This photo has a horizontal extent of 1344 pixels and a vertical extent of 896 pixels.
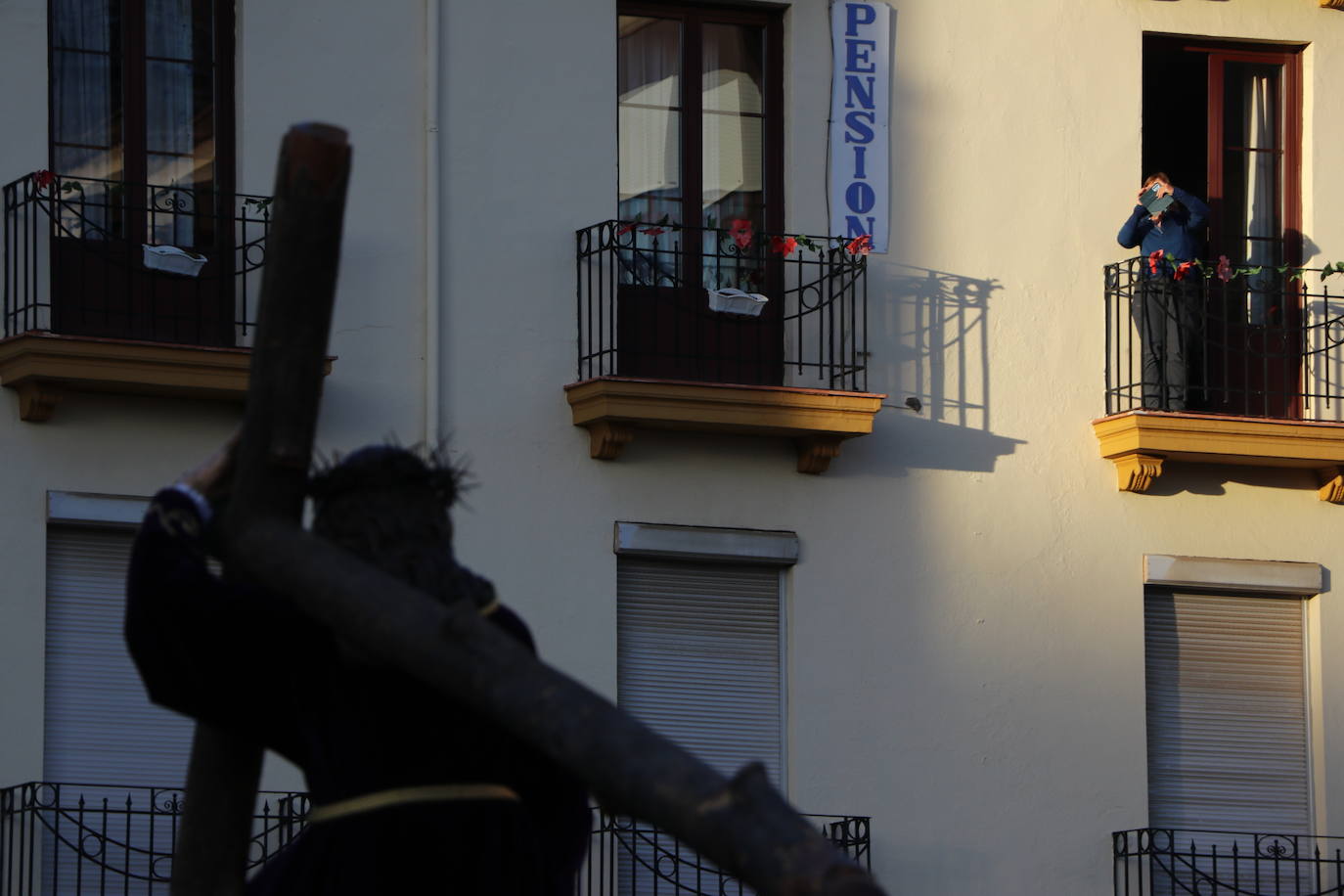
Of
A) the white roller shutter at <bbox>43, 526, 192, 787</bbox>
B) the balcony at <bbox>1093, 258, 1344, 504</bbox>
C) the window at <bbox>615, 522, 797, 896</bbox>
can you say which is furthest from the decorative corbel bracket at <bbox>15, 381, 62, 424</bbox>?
the balcony at <bbox>1093, 258, 1344, 504</bbox>

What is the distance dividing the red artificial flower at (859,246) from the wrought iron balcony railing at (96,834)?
181 inches

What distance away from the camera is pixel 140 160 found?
47.4ft

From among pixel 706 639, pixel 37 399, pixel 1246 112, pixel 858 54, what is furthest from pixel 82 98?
pixel 1246 112

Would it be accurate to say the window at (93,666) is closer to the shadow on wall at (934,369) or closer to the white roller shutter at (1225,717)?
the shadow on wall at (934,369)

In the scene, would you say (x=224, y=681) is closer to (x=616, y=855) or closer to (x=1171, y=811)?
(x=616, y=855)

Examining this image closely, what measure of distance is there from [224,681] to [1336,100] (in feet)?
44.5

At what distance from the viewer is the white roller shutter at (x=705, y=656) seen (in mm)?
14906

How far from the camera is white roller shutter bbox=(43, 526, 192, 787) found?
13.9 meters

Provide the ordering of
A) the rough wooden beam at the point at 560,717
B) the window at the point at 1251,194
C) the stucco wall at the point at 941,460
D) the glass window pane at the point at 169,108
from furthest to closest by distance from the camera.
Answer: the window at the point at 1251,194
the stucco wall at the point at 941,460
the glass window pane at the point at 169,108
the rough wooden beam at the point at 560,717

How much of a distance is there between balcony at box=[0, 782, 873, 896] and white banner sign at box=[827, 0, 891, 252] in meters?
3.75

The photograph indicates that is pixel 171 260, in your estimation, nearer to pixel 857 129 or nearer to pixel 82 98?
pixel 82 98

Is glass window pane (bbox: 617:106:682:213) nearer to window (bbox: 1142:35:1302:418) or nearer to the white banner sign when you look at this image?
the white banner sign

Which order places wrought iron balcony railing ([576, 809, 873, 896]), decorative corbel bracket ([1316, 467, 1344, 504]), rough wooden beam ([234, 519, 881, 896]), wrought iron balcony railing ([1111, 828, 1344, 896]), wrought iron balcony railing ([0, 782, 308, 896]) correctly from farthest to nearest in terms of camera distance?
decorative corbel bracket ([1316, 467, 1344, 504])
wrought iron balcony railing ([1111, 828, 1344, 896])
wrought iron balcony railing ([576, 809, 873, 896])
wrought iron balcony railing ([0, 782, 308, 896])
rough wooden beam ([234, 519, 881, 896])

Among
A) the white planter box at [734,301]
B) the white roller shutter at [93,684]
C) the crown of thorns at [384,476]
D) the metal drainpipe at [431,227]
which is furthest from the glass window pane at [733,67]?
the crown of thorns at [384,476]
